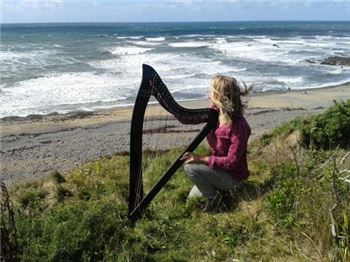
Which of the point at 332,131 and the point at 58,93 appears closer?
the point at 332,131

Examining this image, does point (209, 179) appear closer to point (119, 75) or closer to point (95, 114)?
point (95, 114)

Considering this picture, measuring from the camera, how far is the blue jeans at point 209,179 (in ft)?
18.3

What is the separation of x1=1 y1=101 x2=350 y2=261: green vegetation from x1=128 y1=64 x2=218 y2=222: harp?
181mm

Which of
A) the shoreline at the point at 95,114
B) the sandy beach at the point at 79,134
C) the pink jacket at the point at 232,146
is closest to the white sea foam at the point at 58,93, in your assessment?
the shoreline at the point at 95,114

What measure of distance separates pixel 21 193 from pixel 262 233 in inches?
128

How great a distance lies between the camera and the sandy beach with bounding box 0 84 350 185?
1318 centimetres

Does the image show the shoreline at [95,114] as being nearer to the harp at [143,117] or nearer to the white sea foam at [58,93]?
the white sea foam at [58,93]

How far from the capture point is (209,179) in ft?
18.5

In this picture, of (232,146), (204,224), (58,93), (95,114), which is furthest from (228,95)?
(58,93)

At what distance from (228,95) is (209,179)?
908 mm

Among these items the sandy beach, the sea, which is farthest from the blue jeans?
the sea

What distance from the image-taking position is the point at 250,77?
29453 mm

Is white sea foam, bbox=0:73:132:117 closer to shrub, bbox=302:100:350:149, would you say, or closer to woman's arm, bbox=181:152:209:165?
shrub, bbox=302:100:350:149

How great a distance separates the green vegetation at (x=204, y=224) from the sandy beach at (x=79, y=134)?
469 cm
